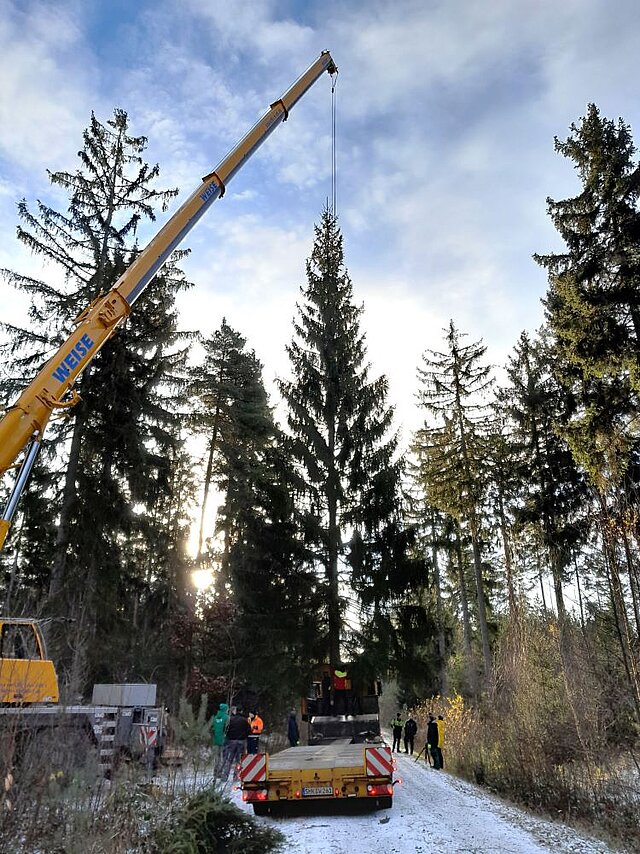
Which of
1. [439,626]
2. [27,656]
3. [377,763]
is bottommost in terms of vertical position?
[377,763]

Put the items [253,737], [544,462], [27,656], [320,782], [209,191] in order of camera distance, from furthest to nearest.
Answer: [544,462] < [253,737] < [209,191] < [27,656] < [320,782]

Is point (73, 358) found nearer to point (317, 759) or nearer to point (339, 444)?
point (317, 759)

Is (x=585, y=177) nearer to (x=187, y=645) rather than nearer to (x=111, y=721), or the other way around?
(x=111, y=721)

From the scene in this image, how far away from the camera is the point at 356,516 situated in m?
21.0

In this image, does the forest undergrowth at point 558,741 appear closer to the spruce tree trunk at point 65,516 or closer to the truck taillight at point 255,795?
the truck taillight at point 255,795

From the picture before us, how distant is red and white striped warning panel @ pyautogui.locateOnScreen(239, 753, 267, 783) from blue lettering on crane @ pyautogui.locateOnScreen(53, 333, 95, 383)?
6648mm

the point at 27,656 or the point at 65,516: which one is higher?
the point at 65,516

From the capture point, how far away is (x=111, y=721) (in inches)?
404

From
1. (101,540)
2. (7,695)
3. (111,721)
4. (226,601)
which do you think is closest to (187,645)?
(226,601)

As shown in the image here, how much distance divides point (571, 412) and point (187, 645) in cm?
1615

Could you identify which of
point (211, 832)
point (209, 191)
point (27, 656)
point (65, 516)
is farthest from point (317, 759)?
point (209, 191)

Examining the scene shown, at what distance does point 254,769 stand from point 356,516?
12465 mm

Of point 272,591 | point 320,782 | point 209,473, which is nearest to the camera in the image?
point 320,782

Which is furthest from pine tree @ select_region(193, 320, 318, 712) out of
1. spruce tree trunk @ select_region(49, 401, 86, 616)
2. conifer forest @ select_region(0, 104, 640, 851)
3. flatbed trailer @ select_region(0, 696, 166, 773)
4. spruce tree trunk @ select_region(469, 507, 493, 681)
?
spruce tree trunk @ select_region(469, 507, 493, 681)
